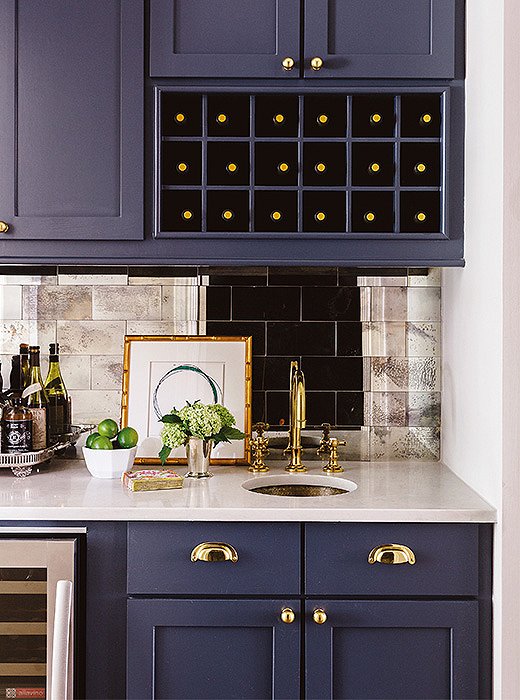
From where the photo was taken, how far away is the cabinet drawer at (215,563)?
199 cm

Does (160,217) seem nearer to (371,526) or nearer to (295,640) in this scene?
(371,526)

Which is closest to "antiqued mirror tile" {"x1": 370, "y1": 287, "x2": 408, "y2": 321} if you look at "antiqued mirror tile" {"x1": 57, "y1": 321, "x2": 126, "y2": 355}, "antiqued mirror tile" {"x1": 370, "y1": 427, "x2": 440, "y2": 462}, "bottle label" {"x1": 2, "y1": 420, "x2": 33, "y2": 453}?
"antiqued mirror tile" {"x1": 370, "y1": 427, "x2": 440, "y2": 462}

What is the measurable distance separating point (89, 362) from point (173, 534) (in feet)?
2.80

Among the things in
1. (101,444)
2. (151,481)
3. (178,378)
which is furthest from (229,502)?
(178,378)

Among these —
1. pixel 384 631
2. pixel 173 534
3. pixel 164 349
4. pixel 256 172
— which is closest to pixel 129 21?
pixel 256 172

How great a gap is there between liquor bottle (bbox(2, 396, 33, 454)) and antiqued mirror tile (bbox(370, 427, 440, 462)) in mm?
1062

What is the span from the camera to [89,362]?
267 centimetres

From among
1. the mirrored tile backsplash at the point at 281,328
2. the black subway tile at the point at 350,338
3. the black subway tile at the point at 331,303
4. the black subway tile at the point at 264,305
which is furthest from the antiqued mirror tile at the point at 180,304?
the black subway tile at the point at 350,338

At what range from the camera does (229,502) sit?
6.73 ft

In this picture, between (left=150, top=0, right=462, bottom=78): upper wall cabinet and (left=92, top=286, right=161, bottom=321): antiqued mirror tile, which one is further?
(left=92, top=286, right=161, bottom=321): antiqued mirror tile

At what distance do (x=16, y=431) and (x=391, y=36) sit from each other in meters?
1.50

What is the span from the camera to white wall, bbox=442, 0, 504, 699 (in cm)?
197

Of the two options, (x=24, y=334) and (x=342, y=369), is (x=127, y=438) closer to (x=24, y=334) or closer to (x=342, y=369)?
(x=24, y=334)

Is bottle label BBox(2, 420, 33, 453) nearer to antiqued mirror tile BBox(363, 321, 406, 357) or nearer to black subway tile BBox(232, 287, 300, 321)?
black subway tile BBox(232, 287, 300, 321)
